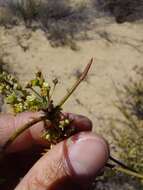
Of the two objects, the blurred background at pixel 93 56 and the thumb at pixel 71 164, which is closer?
the thumb at pixel 71 164

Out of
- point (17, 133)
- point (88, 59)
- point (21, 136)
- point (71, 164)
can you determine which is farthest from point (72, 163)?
point (88, 59)

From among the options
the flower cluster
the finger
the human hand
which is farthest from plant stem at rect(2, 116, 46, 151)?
the finger

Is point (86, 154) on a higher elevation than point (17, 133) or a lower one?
lower

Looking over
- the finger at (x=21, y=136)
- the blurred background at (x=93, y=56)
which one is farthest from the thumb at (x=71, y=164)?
the blurred background at (x=93, y=56)

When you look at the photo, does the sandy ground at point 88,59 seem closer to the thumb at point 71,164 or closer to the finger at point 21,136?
the finger at point 21,136

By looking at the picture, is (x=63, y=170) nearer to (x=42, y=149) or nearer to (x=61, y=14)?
(x=42, y=149)

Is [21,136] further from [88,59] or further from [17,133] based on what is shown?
[88,59]

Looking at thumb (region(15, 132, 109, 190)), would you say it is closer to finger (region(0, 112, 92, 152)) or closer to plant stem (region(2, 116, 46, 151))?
plant stem (region(2, 116, 46, 151))
